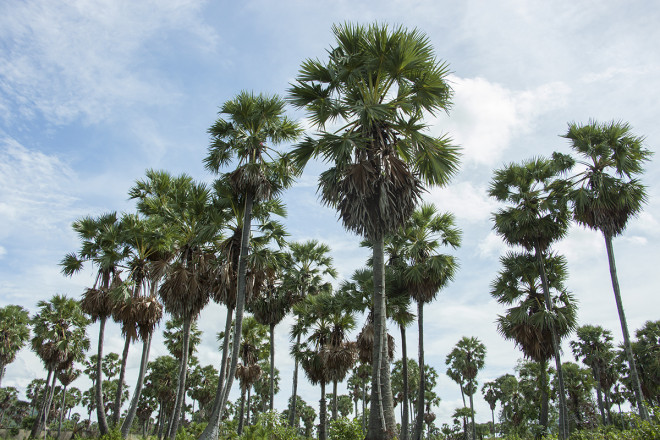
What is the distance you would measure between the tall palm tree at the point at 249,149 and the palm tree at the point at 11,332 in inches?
1025

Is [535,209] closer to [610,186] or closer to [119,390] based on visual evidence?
[610,186]

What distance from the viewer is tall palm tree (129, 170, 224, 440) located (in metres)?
16.7

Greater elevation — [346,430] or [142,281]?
[142,281]

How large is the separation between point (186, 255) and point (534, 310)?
16096 mm

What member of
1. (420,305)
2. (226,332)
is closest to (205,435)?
(226,332)

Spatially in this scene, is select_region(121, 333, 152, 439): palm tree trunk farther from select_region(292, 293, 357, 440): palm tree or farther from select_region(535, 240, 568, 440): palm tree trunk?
select_region(535, 240, 568, 440): palm tree trunk

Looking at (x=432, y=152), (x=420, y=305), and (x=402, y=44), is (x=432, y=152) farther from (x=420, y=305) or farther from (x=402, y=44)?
(x=420, y=305)

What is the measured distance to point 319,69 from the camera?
450 inches

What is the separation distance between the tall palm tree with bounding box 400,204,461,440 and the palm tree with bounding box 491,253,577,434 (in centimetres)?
306

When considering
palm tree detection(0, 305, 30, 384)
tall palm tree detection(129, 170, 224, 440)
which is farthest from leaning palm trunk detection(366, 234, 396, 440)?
palm tree detection(0, 305, 30, 384)

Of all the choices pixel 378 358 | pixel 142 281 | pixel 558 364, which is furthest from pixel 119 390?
pixel 558 364

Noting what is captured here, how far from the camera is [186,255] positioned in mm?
18219

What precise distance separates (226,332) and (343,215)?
8.50 meters

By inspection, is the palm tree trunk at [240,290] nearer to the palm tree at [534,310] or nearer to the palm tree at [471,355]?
the palm tree at [534,310]
